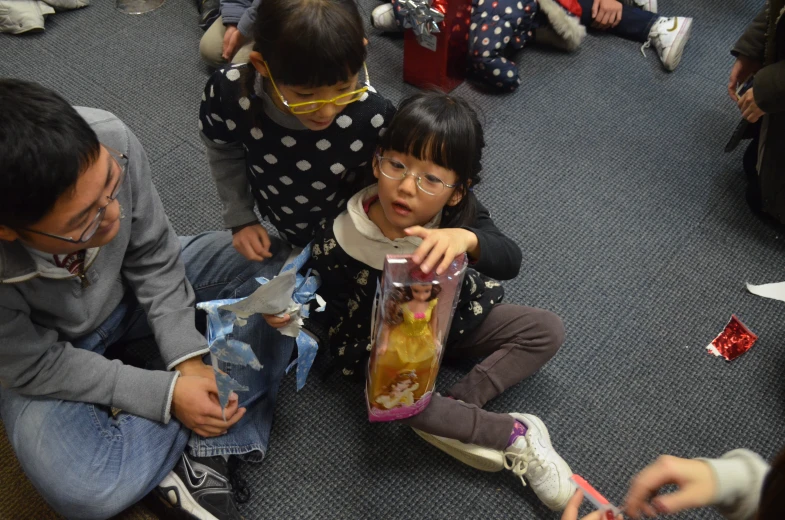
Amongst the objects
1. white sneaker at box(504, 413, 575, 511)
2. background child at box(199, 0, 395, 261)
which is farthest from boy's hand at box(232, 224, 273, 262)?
white sneaker at box(504, 413, 575, 511)

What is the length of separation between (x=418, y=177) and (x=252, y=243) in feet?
1.34

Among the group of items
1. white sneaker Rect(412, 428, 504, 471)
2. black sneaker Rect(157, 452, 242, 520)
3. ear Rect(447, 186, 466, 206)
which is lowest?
black sneaker Rect(157, 452, 242, 520)

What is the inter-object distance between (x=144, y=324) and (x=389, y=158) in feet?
2.10

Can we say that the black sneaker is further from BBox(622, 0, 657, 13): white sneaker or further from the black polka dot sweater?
BBox(622, 0, 657, 13): white sneaker

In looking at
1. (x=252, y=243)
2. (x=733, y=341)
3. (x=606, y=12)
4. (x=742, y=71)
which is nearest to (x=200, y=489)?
(x=252, y=243)

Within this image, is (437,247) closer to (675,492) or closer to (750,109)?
(675,492)

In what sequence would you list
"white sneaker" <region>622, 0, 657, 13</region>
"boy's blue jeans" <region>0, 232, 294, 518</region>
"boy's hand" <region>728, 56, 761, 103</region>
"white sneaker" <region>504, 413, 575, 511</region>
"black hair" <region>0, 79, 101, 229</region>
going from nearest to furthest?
"black hair" <region>0, 79, 101, 229</region>
"boy's blue jeans" <region>0, 232, 294, 518</region>
"white sneaker" <region>504, 413, 575, 511</region>
"boy's hand" <region>728, 56, 761, 103</region>
"white sneaker" <region>622, 0, 657, 13</region>

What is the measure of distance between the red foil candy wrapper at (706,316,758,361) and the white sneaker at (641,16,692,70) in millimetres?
930

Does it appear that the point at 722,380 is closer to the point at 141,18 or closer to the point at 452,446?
the point at 452,446

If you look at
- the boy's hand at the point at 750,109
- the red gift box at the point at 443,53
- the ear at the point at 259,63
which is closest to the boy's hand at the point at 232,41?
the red gift box at the point at 443,53

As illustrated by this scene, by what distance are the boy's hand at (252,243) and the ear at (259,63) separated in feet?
1.14

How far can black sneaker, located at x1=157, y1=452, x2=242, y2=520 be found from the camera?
3.45 feet

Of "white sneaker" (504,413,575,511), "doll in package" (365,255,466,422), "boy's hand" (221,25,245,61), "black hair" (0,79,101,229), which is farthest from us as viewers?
"boy's hand" (221,25,245,61)

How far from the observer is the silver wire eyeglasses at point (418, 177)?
908 millimetres
